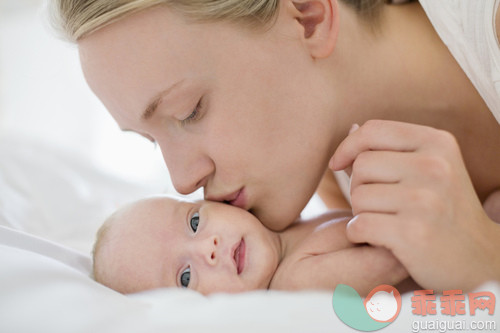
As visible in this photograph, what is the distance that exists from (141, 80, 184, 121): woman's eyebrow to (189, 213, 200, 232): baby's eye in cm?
25

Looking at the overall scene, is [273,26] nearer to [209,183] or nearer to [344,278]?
[209,183]

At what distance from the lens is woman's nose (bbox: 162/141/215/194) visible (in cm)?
119

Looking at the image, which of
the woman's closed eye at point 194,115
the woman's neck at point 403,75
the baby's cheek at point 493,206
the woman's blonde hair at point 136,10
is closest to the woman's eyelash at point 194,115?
the woman's closed eye at point 194,115

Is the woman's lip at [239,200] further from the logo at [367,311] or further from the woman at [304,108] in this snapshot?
the logo at [367,311]

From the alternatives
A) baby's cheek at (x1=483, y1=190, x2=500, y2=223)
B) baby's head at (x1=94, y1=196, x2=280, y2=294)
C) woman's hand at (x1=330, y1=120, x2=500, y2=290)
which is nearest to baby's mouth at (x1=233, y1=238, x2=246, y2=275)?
baby's head at (x1=94, y1=196, x2=280, y2=294)

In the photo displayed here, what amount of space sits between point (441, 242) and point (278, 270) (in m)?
0.36

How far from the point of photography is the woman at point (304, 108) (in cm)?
99

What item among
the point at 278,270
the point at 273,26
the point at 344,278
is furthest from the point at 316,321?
the point at 273,26

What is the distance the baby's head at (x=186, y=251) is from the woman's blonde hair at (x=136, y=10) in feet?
1.34

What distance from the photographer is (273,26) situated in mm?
1201

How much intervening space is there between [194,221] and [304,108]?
354 millimetres

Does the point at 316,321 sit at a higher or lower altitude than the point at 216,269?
higher

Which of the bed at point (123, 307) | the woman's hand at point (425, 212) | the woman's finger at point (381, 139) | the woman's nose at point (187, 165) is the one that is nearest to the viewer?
the bed at point (123, 307)

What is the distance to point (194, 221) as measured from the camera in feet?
4.07
